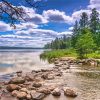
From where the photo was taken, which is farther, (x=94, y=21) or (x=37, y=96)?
(x=94, y=21)

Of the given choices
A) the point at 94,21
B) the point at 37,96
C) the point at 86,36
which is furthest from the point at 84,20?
the point at 37,96

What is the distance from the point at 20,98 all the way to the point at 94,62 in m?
34.1

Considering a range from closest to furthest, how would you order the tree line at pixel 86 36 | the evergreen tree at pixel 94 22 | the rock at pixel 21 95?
the rock at pixel 21 95 < the tree line at pixel 86 36 < the evergreen tree at pixel 94 22

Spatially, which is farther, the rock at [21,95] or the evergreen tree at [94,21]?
the evergreen tree at [94,21]

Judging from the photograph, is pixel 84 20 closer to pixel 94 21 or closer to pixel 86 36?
pixel 94 21

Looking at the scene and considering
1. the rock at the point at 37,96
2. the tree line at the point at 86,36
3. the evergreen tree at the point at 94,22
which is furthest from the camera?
the evergreen tree at the point at 94,22

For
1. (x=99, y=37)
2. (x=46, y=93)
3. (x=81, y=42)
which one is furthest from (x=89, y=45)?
(x=46, y=93)

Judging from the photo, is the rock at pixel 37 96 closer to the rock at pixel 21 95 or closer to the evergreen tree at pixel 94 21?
the rock at pixel 21 95

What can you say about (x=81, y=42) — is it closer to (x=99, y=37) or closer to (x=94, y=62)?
(x=94, y=62)

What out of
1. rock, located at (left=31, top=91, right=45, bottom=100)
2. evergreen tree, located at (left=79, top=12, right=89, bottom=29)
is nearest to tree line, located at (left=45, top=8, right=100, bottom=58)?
evergreen tree, located at (left=79, top=12, right=89, bottom=29)

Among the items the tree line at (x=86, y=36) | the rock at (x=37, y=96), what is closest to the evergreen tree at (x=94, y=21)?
the tree line at (x=86, y=36)

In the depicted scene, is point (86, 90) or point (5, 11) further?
point (86, 90)

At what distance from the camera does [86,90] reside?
2097 centimetres

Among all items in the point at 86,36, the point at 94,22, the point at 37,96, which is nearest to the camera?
the point at 37,96
